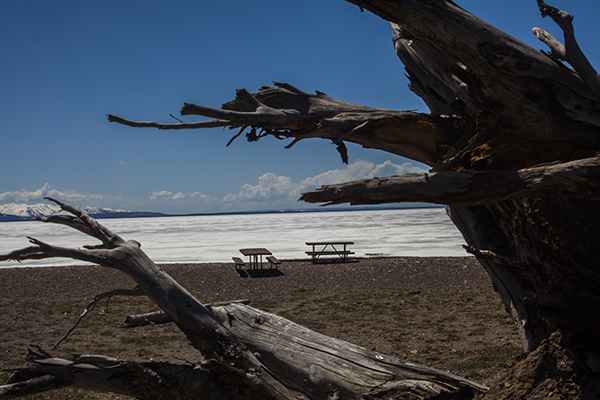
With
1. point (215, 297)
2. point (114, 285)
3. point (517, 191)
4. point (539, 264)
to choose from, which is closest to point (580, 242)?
point (539, 264)

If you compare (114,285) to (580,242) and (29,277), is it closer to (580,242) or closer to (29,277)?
(29,277)

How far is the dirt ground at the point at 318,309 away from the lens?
693cm

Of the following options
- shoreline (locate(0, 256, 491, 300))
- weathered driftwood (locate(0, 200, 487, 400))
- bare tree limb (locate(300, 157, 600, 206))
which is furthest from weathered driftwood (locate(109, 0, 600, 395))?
shoreline (locate(0, 256, 491, 300))

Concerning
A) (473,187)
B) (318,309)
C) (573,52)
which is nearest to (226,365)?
(473,187)

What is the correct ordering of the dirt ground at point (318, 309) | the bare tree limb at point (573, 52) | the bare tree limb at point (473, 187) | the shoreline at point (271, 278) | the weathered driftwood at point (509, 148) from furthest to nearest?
the shoreline at point (271, 278) < the dirt ground at point (318, 309) < the bare tree limb at point (573, 52) < the weathered driftwood at point (509, 148) < the bare tree limb at point (473, 187)

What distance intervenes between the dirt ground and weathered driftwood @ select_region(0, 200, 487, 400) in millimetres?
673

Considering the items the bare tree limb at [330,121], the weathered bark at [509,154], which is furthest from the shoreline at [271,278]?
the weathered bark at [509,154]

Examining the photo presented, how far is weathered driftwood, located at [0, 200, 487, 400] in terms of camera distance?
328cm

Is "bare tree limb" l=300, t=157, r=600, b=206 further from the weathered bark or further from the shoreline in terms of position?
the shoreline

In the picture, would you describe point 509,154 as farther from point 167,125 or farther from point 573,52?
point 167,125

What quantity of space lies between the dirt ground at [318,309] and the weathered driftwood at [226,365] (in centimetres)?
67

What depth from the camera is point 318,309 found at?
34.2 ft

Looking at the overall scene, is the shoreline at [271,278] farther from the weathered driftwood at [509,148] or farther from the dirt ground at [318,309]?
the weathered driftwood at [509,148]

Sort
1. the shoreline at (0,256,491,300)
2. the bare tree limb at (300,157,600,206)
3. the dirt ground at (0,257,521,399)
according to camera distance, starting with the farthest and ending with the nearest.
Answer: the shoreline at (0,256,491,300) < the dirt ground at (0,257,521,399) < the bare tree limb at (300,157,600,206)
